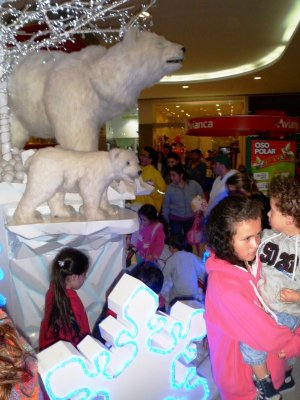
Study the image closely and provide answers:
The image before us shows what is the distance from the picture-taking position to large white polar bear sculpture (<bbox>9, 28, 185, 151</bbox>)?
4.79 feet

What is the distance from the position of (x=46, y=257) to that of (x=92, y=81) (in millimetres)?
690

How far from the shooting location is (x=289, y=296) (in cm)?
108

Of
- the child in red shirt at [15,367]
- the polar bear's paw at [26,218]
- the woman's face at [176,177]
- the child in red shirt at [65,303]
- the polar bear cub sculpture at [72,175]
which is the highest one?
the polar bear cub sculpture at [72,175]

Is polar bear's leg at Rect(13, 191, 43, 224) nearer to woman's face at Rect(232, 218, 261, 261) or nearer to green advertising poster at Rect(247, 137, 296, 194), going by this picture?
woman's face at Rect(232, 218, 261, 261)

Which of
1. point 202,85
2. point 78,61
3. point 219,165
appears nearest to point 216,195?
point 219,165

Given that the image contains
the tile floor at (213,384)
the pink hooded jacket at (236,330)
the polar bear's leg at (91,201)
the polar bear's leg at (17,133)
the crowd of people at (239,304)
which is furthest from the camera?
the polar bear's leg at (17,133)

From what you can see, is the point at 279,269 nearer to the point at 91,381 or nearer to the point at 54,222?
the point at 91,381

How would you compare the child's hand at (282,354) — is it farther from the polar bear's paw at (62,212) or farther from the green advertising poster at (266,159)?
the green advertising poster at (266,159)

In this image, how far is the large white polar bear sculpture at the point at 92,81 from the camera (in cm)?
146

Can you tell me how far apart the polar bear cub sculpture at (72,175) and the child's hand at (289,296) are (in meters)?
0.60

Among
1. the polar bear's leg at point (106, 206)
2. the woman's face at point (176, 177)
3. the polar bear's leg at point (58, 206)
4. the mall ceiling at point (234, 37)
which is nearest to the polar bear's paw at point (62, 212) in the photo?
the polar bear's leg at point (58, 206)

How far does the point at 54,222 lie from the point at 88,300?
507 millimetres

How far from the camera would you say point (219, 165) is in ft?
10.6

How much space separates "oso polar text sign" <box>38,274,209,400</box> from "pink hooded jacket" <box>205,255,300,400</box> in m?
0.06
